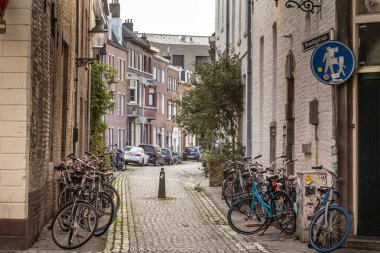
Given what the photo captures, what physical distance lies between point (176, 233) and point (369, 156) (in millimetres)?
3847

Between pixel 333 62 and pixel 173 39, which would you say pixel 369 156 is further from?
pixel 173 39

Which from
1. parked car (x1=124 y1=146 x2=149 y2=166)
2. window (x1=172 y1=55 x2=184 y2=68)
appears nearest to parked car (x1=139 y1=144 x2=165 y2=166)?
parked car (x1=124 y1=146 x2=149 y2=166)

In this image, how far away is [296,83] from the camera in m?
17.0

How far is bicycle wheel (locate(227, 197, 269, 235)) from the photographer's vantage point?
14633 millimetres

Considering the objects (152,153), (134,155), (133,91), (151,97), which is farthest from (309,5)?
(151,97)

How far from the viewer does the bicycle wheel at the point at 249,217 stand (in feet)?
48.0

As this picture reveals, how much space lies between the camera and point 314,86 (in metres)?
15.1

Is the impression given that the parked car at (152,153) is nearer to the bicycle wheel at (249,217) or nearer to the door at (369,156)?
the bicycle wheel at (249,217)

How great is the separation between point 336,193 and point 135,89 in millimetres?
62013

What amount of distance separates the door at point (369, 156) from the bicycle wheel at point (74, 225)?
3.87m

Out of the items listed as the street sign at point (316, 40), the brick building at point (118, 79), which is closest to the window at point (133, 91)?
the brick building at point (118, 79)

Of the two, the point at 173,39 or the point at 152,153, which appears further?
the point at 173,39

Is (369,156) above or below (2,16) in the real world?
below

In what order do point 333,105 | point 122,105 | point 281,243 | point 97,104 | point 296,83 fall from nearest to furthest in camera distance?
1. point 333,105
2. point 281,243
3. point 296,83
4. point 97,104
5. point 122,105
